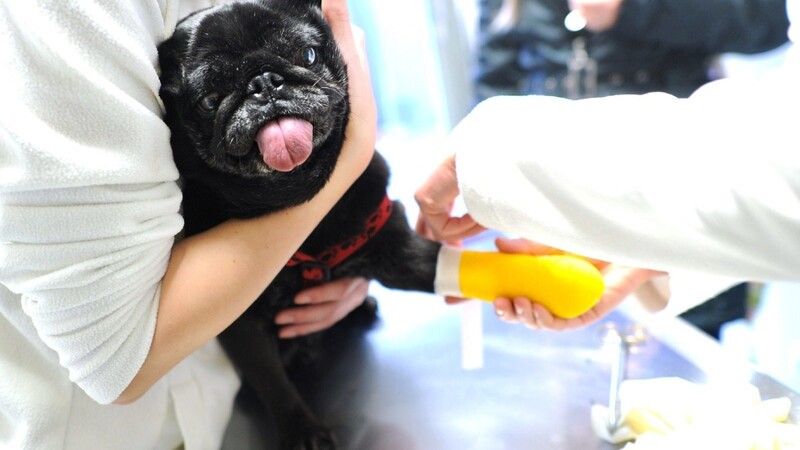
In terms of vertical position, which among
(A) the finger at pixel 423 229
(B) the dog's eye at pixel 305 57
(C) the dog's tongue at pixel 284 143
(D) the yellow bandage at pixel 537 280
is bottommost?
(A) the finger at pixel 423 229

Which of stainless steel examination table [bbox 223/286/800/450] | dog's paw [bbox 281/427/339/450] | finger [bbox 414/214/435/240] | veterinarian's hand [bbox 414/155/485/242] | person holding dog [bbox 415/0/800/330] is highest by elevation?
person holding dog [bbox 415/0/800/330]

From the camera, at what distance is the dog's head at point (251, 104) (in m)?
0.59

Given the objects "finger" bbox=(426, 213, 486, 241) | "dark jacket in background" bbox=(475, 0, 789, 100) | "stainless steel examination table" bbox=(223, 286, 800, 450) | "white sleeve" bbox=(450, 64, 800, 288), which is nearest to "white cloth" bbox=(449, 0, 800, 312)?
"white sleeve" bbox=(450, 64, 800, 288)

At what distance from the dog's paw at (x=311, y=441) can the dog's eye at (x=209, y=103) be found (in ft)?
1.21

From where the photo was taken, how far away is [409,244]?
777 mm

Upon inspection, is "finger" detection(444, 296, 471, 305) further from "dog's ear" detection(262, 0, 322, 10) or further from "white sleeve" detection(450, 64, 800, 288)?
"dog's ear" detection(262, 0, 322, 10)

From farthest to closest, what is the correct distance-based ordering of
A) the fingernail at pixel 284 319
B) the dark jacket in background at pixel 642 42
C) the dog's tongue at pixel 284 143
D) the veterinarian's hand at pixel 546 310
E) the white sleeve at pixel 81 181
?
the dark jacket in background at pixel 642 42 < the fingernail at pixel 284 319 < the veterinarian's hand at pixel 546 310 < the dog's tongue at pixel 284 143 < the white sleeve at pixel 81 181

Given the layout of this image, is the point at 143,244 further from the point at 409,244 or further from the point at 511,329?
the point at 511,329

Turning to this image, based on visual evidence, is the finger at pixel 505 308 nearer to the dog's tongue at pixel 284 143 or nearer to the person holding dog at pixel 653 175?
the person holding dog at pixel 653 175

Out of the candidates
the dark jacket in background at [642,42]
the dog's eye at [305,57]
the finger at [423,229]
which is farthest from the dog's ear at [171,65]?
the dark jacket in background at [642,42]

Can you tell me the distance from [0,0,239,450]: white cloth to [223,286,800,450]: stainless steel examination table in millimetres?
255

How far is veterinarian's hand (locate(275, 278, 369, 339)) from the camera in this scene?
779 mm

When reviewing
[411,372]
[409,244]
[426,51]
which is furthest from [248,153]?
[426,51]

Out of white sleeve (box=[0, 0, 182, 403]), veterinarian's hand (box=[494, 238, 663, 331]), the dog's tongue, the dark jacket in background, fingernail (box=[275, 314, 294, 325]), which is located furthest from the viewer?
the dark jacket in background
